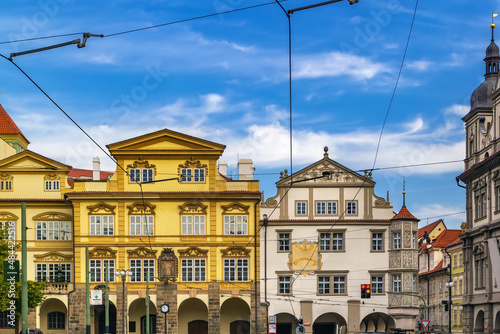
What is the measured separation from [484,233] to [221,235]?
1963cm

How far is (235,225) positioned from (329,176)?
793cm

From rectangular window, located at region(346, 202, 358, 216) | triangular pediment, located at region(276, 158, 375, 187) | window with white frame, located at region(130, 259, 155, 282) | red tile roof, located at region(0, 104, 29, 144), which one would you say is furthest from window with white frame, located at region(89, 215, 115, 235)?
red tile roof, located at region(0, 104, 29, 144)

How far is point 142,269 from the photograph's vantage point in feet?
202

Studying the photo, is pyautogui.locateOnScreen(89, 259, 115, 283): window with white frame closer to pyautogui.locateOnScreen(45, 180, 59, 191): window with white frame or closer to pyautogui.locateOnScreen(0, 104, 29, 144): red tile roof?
pyautogui.locateOnScreen(45, 180, 59, 191): window with white frame

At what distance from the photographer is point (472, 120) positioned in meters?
55.5

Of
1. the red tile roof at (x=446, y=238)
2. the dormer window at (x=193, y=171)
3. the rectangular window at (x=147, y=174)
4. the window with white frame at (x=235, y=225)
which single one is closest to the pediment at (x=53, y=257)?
the rectangular window at (x=147, y=174)

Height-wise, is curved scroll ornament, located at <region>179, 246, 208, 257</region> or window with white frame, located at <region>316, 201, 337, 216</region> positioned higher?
window with white frame, located at <region>316, 201, 337, 216</region>

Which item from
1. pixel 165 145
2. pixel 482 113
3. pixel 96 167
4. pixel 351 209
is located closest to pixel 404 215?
pixel 351 209

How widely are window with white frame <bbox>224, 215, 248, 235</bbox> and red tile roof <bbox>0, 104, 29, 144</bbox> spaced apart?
26.3 metres

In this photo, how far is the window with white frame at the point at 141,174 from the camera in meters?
62.2

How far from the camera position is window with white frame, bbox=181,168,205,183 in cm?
6256

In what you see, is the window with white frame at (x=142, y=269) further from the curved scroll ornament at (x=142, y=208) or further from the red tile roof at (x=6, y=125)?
the red tile roof at (x=6, y=125)

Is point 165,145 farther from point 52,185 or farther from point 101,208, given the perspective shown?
point 52,185

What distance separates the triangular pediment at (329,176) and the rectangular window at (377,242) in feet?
12.4
